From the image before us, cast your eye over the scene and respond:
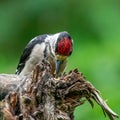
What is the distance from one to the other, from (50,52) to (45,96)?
265cm

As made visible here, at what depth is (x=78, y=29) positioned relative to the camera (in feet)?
33.3

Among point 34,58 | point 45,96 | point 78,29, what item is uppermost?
point 78,29

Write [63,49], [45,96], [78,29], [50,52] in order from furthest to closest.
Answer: [78,29], [50,52], [63,49], [45,96]

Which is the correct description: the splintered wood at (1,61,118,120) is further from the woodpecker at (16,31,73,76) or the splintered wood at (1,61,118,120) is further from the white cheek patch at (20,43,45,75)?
the white cheek patch at (20,43,45,75)

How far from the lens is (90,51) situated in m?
8.44

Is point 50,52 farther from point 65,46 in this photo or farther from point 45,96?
point 45,96

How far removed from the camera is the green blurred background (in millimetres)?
8093

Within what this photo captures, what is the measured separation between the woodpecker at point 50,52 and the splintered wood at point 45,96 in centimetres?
191

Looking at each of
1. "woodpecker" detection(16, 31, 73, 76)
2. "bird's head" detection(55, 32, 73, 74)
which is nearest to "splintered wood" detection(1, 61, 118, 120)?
"woodpecker" detection(16, 31, 73, 76)

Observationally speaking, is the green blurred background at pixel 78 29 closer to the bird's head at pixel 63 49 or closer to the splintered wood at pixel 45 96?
the bird's head at pixel 63 49

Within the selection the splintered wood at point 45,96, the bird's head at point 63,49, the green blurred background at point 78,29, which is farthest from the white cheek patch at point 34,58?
the splintered wood at point 45,96

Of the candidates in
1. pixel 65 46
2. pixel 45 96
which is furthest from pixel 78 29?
pixel 45 96

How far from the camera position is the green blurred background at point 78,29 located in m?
8.09

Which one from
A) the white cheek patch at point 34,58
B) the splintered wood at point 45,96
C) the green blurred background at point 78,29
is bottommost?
the splintered wood at point 45,96
